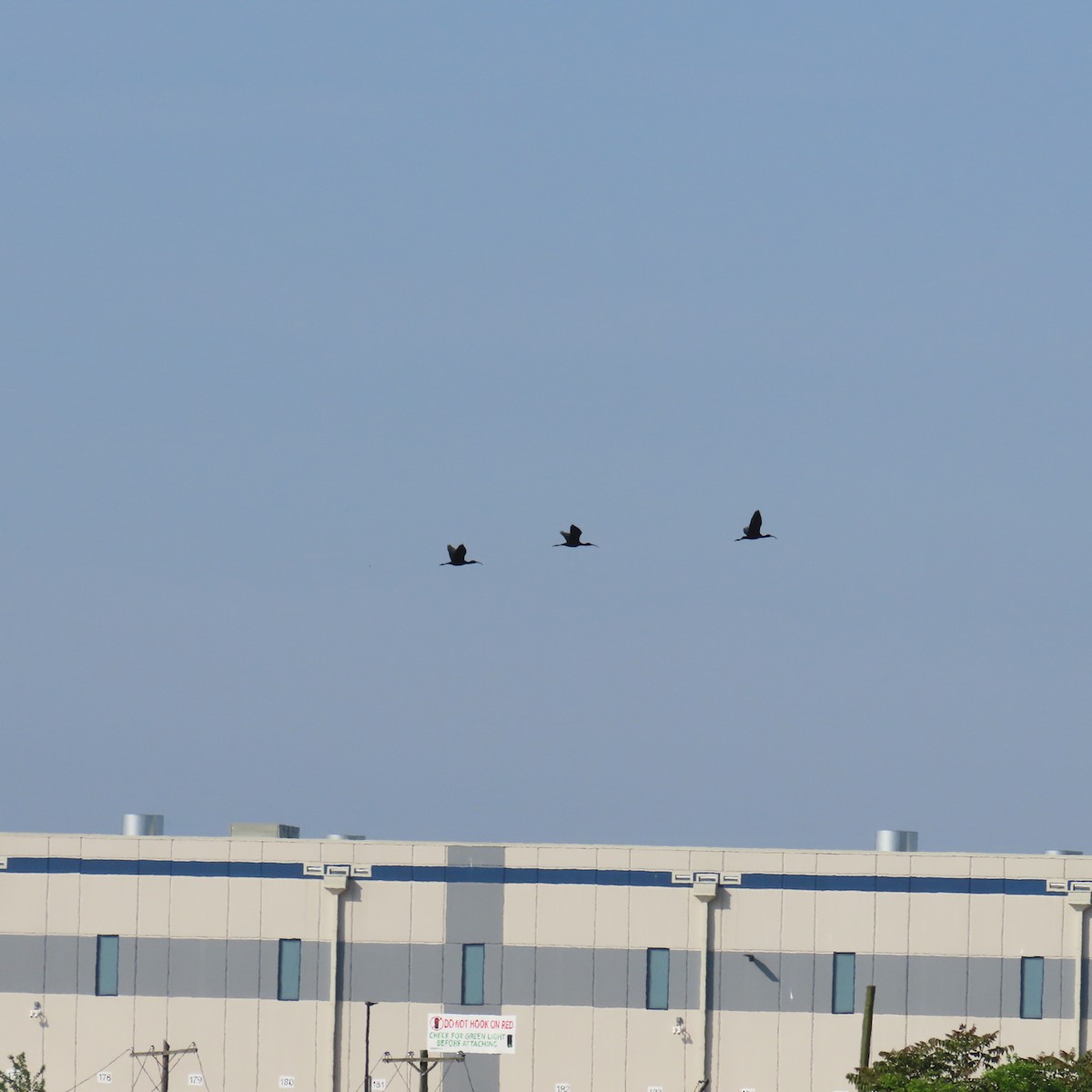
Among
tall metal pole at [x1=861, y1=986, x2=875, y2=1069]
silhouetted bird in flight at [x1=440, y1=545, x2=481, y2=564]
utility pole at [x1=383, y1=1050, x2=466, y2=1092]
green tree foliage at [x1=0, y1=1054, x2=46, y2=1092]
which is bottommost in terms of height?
green tree foliage at [x1=0, y1=1054, x2=46, y2=1092]

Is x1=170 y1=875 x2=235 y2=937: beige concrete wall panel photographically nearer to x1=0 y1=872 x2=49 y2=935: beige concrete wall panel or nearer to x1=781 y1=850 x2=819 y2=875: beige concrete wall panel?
x1=0 y1=872 x2=49 y2=935: beige concrete wall panel

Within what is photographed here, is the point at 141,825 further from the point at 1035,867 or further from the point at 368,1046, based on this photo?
the point at 1035,867

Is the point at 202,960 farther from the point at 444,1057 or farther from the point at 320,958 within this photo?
the point at 444,1057

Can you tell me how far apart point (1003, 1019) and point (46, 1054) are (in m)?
27.9

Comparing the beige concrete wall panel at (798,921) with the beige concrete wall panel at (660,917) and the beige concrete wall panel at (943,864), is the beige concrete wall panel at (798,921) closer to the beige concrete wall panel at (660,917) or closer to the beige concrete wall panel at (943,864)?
the beige concrete wall panel at (660,917)

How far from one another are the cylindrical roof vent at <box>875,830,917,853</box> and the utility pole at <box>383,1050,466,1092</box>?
13730mm

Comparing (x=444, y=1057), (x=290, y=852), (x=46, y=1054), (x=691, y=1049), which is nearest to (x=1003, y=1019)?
(x=691, y=1049)

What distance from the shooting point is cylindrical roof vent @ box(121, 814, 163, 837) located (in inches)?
3046

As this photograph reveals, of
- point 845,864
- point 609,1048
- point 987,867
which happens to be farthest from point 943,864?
point 609,1048

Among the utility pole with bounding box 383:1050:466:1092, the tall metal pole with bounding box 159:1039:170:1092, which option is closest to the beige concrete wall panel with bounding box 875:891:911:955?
the utility pole with bounding box 383:1050:466:1092

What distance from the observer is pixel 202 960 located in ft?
245

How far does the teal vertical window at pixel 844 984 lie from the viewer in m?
72.4

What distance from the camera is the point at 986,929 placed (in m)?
72.4

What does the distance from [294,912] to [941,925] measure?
61.8ft
